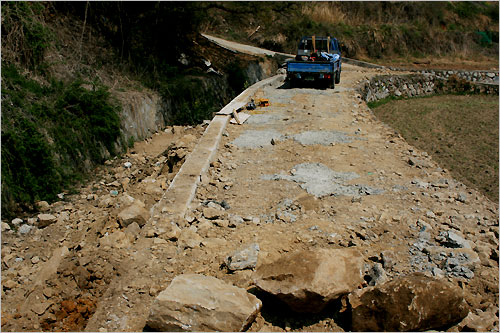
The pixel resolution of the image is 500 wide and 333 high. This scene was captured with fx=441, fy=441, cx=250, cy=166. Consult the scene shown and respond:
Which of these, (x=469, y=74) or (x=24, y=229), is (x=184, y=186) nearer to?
(x=24, y=229)

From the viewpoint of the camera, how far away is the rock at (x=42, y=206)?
24.1 feet

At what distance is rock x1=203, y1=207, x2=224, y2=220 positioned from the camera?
6.01m

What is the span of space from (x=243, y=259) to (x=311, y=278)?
1.04 meters

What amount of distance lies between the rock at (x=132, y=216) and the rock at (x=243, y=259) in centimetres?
158

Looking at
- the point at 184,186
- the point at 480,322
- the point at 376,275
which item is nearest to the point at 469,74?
the point at 184,186

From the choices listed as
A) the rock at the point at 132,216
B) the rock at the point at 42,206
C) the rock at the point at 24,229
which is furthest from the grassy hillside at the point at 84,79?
the rock at the point at 132,216

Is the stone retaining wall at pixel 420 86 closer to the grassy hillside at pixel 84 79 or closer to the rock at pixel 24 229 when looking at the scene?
the grassy hillside at pixel 84 79

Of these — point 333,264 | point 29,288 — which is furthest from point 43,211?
point 333,264

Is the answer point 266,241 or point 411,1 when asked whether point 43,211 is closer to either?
point 266,241

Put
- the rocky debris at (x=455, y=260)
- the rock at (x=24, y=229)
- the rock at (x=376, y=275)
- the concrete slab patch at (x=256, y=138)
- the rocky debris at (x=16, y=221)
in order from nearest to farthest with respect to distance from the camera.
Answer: the rock at (x=376, y=275), the rocky debris at (x=455, y=260), the rock at (x=24, y=229), the rocky debris at (x=16, y=221), the concrete slab patch at (x=256, y=138)

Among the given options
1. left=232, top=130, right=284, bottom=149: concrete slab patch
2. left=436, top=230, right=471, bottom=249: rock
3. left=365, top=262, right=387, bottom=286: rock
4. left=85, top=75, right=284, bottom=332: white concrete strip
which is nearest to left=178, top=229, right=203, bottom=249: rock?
left=85, top=75, right=284, bottom=332: white concrete strip

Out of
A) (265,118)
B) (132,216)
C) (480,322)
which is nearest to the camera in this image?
(480,322)

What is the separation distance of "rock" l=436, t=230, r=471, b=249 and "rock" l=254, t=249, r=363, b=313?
1.39 m

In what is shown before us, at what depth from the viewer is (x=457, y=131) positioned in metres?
13.7
